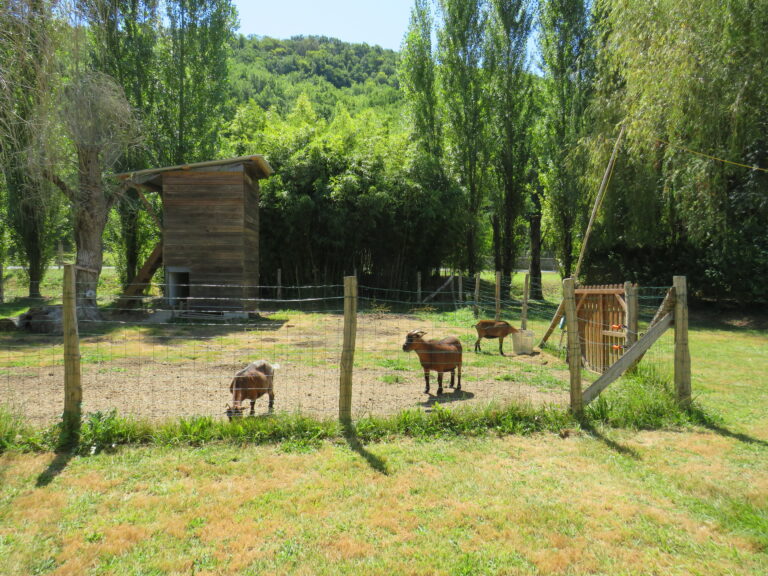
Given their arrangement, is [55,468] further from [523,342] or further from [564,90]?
[564,90]

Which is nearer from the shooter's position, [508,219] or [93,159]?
[93,159]

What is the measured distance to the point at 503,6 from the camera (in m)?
22.8

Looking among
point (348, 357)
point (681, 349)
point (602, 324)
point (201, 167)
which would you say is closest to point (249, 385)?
point (348, 357)

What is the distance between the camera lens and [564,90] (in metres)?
22.3

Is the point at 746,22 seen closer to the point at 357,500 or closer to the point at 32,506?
the point at 357,500

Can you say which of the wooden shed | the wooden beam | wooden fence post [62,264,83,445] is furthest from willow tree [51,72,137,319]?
the wooden beam

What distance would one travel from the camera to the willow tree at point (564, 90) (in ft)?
71.3

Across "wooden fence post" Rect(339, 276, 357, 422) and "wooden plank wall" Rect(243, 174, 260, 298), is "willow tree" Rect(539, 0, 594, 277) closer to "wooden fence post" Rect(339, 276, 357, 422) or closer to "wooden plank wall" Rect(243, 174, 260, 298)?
"wooden plank wall" Rect(243, 174, 260, 298)

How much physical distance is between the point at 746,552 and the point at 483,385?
13.8 feet

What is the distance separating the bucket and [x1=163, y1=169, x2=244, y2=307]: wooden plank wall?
9.82 m

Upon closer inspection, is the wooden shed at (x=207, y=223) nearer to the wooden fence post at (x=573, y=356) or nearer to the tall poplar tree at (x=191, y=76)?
the tall poplar tree at (x=191, y=76)

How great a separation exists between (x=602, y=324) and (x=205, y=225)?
42.3 feet

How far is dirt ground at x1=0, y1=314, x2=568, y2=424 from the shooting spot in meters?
5.52

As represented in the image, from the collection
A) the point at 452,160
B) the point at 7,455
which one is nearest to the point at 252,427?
the point at 7,455
